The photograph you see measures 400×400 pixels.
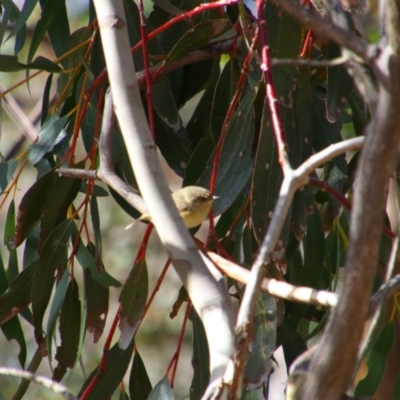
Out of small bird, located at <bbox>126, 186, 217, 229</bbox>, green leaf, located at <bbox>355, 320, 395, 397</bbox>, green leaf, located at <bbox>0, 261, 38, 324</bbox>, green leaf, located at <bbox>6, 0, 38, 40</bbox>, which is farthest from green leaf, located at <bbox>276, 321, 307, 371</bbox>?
green leaf, located at <bbox>6, 0, 38, 40</bbox>

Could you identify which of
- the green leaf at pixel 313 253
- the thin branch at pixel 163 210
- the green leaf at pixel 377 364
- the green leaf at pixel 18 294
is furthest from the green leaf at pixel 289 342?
the thin branch at pixel 163 210

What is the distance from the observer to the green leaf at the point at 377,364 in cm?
198

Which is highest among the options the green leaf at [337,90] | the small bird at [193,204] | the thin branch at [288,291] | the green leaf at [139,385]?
the green leaf at [337,90]

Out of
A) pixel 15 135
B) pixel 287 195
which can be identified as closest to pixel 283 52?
→ pixel 287 195

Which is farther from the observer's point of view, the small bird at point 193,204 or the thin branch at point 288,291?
the small bird at point 193,204

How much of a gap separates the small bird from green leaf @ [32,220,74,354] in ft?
0.69

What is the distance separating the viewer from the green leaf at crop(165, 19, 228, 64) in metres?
1.68

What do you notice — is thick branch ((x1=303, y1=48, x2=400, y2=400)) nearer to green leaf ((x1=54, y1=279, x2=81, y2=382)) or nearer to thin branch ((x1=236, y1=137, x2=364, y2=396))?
thin branch ((x1=236, y1=137, x2=364, y2=396))

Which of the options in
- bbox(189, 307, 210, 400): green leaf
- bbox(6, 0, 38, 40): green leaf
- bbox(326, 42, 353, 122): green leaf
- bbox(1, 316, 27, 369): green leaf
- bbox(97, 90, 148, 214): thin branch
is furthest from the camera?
bbox(1, 316, 27, 369): green leaf

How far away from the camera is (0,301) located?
191cm

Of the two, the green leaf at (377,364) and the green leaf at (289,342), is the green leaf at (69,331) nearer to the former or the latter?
the green leaf at (289,342)

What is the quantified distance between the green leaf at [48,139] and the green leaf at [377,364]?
1076 mm

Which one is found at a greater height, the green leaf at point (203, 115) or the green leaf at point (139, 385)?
the green leaf at point (203, 115)

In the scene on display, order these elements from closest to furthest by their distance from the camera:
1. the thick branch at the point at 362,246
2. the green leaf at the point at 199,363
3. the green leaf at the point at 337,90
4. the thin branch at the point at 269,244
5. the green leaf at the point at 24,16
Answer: the thick branch at the point at 362,246, the thin branch at the point at 269,244, the green leaf at the point at 337,90, the green leaf at the point at 199,363, the green leaf at the point at 24,16
